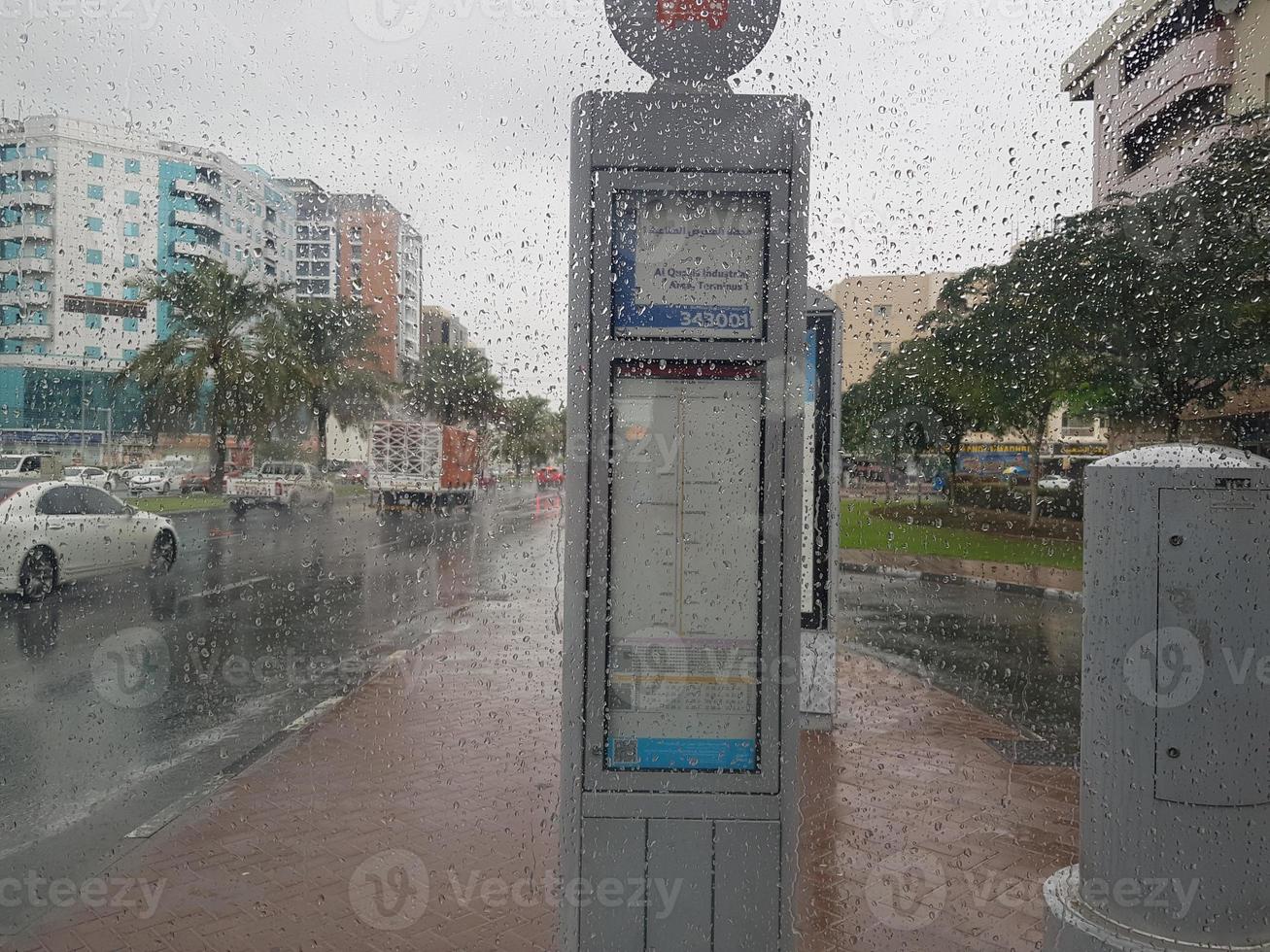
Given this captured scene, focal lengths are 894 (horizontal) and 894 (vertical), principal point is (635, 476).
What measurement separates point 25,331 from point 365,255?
8605mm

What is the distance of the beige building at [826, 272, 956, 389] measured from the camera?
16.3 ft

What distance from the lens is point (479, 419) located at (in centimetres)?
1091

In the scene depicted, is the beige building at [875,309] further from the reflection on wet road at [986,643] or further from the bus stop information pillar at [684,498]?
the bus stop information pillar at [684,498]

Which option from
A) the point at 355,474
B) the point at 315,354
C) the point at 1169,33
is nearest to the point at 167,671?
the point at 315,354

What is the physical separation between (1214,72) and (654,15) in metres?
12.2

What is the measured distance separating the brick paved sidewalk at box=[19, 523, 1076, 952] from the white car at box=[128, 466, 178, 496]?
44.4 feet

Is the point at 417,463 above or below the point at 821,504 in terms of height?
above

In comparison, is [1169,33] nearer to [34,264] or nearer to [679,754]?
[679,754]

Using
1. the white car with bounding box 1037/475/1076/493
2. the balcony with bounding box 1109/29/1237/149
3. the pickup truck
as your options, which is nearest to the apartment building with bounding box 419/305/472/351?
the balcony with bounding box 1109/29/1237/149

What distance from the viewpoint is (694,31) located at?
1794 mm

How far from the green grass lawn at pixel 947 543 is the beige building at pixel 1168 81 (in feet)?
19.6

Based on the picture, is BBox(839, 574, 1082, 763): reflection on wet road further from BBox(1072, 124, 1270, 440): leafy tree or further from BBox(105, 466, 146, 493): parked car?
BBox(105, 466, 146, 493): parked car

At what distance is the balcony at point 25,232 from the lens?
971 cm

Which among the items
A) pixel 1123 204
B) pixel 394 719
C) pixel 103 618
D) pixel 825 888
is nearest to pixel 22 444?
pixel 103 618
